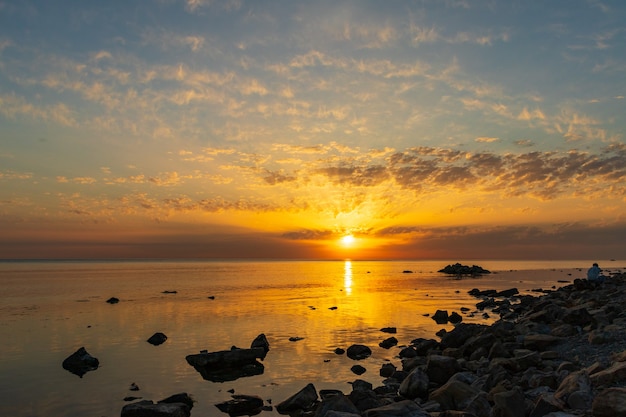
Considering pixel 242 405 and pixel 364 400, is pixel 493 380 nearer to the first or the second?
pixel 364 400

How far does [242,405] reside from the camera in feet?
57.2

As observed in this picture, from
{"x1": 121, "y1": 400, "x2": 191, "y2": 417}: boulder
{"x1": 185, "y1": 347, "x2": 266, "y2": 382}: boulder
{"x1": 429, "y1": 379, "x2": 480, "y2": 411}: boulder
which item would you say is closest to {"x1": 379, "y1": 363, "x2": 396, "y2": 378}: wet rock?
{"x1": 185, "y1": 347, "x2": 266, "y2": 382}: boulder

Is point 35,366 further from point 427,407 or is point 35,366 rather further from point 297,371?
point 427,407

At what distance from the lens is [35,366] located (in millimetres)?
23906

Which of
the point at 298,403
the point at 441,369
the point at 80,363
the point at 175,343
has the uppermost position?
the point at 441,369

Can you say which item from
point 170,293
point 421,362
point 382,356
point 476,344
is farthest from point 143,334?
point 170,293

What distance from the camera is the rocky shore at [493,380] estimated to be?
38.5 feet

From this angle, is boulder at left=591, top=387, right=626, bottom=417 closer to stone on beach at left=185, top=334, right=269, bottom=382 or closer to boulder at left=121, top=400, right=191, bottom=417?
boulder at left=121, top=400, right=191, bottom=417

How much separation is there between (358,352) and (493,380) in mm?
10495

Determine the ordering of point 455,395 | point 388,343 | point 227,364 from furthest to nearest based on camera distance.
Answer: point 388,343 → point 227,364 → point 455,395

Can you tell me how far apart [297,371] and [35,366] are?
47.7ft

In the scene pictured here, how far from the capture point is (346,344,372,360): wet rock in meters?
24.9

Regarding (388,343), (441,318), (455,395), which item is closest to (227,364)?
(388,343)

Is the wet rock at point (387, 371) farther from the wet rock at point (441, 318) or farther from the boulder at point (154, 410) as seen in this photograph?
the wet rock at point (441, 318)
